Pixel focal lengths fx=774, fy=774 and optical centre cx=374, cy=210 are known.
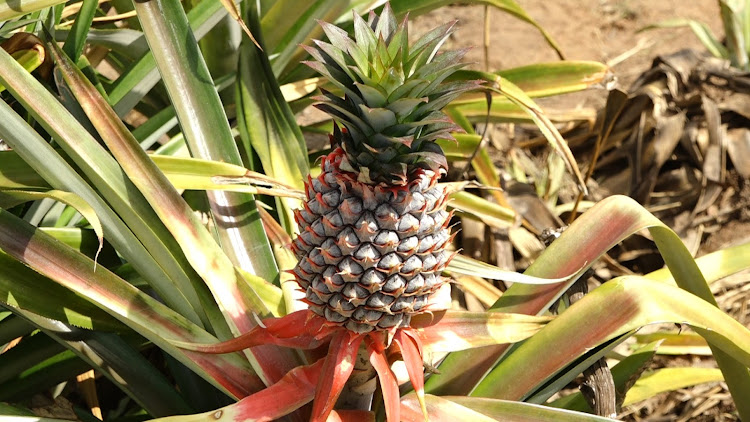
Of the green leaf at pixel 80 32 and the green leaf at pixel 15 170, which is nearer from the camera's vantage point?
the green leaf at pixel 15 170

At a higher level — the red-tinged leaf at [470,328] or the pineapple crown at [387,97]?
the pineapple crown at [387,97]

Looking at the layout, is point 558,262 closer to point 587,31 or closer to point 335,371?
point 335,371

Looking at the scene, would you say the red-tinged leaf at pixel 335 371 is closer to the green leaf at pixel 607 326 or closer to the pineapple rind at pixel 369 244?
the pineapple rind at pixel 369 244

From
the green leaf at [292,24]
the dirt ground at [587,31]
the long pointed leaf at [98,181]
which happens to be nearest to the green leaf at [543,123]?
the green leaf at [292,24]

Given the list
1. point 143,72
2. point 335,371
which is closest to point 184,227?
point 335,371

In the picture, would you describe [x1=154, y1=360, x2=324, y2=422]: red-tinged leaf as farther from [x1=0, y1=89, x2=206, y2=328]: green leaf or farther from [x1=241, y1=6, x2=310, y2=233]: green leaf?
[x1=241, y1=6, x2=310, y2=233]: green leaf

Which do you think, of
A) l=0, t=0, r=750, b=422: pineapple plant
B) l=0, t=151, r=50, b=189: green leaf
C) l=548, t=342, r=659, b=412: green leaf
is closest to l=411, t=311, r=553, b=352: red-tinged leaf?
l=0, t=0, r=750, b=422: pineapple plant

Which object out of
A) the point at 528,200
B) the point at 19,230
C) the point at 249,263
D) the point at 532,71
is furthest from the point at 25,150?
the point at 528,200
